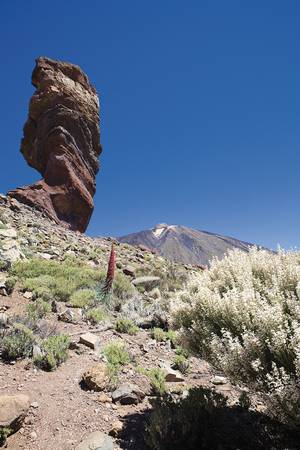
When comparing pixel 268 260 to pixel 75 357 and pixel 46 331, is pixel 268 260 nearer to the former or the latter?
pixel 75 357

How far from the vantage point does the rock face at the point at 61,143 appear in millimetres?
28062

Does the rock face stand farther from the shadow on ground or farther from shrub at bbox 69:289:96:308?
the shadow on ground

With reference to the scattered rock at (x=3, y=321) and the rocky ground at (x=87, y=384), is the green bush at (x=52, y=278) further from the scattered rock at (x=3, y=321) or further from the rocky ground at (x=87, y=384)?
the scattered rock at (x=3, y=321)

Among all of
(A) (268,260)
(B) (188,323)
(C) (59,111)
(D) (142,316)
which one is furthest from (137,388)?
(C) (59,111)

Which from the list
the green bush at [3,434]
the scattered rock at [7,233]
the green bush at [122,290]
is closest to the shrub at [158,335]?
the green bush at [122,290]

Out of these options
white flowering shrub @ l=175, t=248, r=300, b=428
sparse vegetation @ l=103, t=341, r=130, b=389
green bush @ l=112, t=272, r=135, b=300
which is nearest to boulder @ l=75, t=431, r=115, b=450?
sparse vegetation @ l=103, t=341, r=130, b=389

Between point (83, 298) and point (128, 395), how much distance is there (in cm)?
534

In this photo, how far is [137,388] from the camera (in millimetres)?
6574

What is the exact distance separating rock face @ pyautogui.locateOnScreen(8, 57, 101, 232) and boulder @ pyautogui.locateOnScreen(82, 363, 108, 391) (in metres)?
21.3

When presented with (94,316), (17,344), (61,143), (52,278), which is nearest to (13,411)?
(17,344)

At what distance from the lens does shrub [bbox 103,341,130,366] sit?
24.5ft

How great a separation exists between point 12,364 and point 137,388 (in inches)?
96.0

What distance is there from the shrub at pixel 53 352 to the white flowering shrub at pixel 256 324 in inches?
107

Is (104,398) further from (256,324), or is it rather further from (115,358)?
(256,324)
